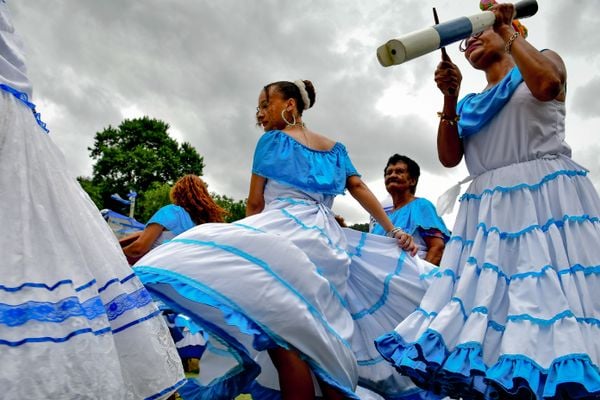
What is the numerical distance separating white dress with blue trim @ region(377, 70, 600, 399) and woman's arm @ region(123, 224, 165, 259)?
288cm

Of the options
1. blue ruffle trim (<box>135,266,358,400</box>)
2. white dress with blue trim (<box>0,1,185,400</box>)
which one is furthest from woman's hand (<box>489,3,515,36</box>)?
white dress with blue trim (<box>0,1,185,400</box>)

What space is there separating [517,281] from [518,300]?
0.32 ft

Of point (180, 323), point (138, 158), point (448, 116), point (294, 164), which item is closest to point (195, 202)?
point (180, 323)

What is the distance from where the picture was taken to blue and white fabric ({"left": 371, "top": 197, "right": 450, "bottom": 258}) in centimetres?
443

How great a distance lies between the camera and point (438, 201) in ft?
9.14

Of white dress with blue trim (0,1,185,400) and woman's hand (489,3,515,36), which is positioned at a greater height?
woman's hand (489,3,515,36)

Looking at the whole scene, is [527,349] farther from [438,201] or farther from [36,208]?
[36,208]

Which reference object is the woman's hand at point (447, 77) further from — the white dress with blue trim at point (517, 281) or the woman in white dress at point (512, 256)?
the white dress with blue trim at point (517, 281)

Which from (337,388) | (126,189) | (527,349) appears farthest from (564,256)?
(126,189)

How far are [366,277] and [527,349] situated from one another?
51.0 inches

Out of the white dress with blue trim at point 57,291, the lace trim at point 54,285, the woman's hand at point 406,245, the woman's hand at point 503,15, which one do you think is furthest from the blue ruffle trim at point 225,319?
the woman's hand at point 503,15

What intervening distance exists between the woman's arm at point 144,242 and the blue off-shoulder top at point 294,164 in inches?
68.3

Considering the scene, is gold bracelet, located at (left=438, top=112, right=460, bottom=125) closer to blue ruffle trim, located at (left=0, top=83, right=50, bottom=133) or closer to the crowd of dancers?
the crowd of dancers

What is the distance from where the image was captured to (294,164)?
3113 mm
